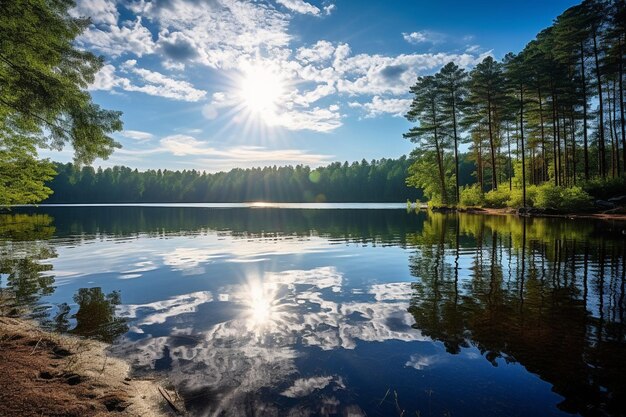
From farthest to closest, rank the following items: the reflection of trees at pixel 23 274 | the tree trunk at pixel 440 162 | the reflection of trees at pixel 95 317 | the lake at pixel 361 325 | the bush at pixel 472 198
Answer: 1. the tree trunk at pixel 440 162
2. the bush at pixel 472 198
3. the reflection of trees at pixel 23 274
4. the reflection of trees at pixel 95 317
5. the lake at pixel 361 325

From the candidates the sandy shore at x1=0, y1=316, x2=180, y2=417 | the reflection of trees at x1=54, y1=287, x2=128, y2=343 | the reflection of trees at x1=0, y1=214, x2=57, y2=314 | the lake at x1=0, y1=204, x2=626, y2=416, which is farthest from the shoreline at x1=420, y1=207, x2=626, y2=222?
A: the reflection of trees at x1=0, y1=214, x2=57, y2=314

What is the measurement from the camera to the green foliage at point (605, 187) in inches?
1433

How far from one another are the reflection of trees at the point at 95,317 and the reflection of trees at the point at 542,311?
7.10 meters

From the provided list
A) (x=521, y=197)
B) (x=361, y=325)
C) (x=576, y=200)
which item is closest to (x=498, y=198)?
(x=521, y=197)

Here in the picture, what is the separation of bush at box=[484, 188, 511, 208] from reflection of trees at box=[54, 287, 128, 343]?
162 ft

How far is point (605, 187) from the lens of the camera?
3756 centimetres

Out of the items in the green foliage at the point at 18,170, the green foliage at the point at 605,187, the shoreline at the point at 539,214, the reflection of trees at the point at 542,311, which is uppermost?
the green foliage at the point at 18,170

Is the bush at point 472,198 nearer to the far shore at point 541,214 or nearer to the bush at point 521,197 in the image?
the far shore at point 541,214

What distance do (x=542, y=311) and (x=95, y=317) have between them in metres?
11.3

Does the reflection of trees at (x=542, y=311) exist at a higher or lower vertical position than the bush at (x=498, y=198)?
lower

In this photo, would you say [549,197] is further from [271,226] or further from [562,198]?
[271,226]

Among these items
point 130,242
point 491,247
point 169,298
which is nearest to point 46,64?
point 169,298

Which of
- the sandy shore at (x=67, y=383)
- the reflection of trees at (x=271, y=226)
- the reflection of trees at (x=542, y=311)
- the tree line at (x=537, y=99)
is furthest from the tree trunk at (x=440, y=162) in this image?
the sandy shore at (x=67, y=383)

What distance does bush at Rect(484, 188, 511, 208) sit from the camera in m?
49.0
